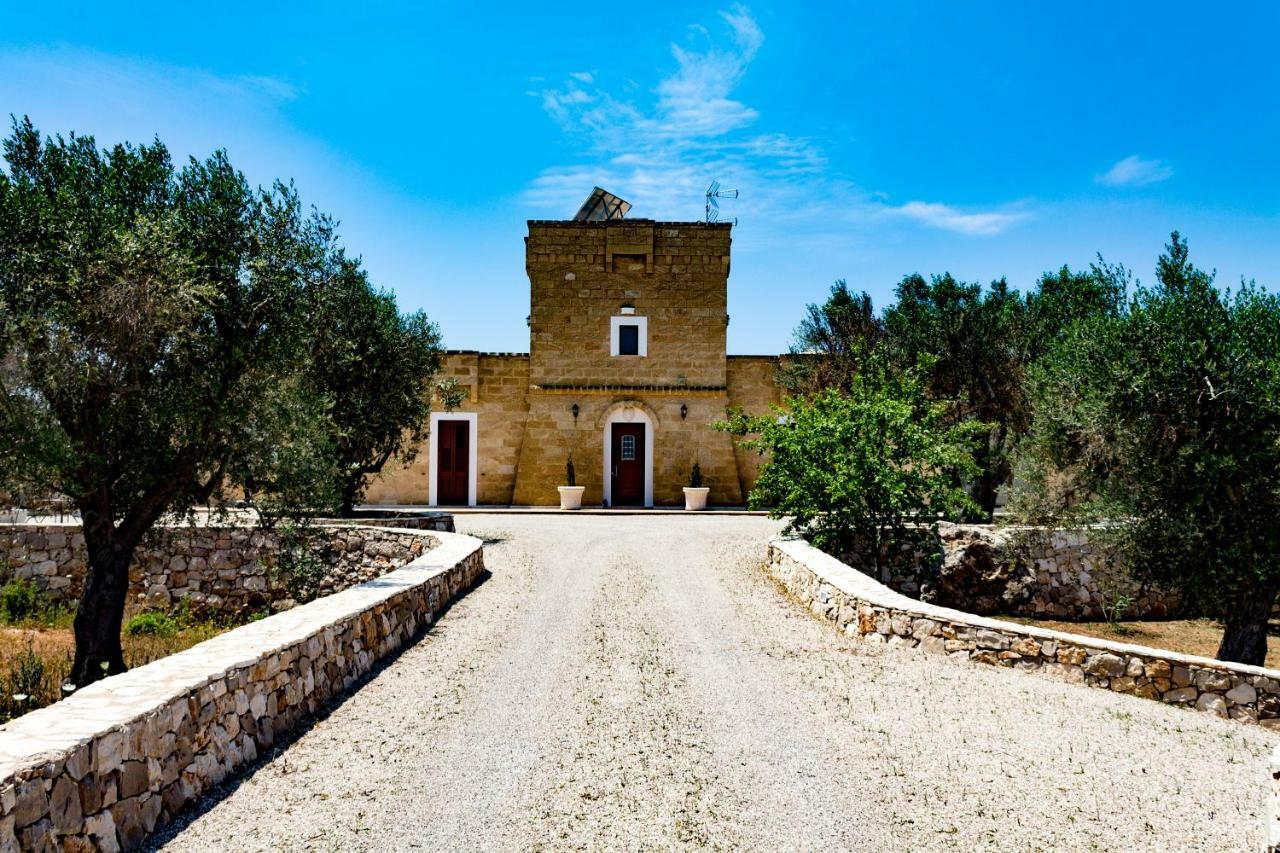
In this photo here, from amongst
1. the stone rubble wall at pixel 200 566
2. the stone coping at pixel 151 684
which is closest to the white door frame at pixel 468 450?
the stone rubble wall at pixel 200 566

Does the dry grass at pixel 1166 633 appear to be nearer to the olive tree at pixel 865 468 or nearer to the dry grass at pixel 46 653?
the olive tree at pixel 865 468

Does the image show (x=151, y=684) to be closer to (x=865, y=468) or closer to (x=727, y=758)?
(x=727, y=758)

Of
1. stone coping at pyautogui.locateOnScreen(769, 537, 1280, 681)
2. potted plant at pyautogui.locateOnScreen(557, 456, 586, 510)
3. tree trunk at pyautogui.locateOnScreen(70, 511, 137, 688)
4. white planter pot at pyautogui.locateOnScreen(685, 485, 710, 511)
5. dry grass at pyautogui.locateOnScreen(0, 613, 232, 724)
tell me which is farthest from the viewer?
white planter pot at pyautogui.locateOnScreen(685, 485, 710, 511)

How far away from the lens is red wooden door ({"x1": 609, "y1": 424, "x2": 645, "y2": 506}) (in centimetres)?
2191

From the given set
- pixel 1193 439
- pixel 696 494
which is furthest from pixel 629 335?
pixel 1193 439

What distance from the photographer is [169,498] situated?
927 centimetres

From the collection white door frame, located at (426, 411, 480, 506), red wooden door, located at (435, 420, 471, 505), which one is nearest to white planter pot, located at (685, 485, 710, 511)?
white door frame, located at (426, 411, 480, 506)

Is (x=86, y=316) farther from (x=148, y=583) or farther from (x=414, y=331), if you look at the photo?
(x=414, y=331)

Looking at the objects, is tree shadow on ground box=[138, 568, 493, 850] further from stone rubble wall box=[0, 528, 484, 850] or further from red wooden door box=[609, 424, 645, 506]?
red wooden door box=[609, 424, 645, 506]

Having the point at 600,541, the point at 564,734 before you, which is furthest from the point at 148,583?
the point at 564,734

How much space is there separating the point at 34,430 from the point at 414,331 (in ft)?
28.1

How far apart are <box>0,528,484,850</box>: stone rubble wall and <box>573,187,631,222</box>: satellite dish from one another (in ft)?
60.5

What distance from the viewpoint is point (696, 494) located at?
20.8 m

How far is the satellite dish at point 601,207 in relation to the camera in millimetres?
23719
